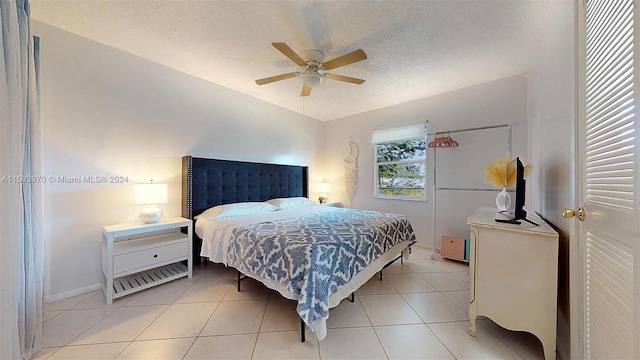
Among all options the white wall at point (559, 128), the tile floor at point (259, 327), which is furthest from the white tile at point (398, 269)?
the white wall at point (559, 128)

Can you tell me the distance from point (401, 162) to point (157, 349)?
3.72m

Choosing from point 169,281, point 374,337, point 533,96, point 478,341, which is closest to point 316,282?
point 374,337

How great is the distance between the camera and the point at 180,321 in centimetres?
169

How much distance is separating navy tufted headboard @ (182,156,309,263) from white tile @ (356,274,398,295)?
6.64 feet

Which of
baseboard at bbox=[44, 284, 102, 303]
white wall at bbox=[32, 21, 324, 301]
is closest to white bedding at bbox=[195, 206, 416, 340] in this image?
white wall at bbox=[32, 21, 324, 301]

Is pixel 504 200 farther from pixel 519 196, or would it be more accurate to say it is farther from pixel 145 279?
pixel 145 279

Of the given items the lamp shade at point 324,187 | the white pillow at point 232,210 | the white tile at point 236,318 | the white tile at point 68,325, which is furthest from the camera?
the lamp shade at point 324,187

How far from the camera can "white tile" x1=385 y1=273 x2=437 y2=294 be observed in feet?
7.28

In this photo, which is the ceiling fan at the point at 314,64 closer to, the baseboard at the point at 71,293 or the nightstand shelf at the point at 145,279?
the nightstand shelf at the point at 145,279

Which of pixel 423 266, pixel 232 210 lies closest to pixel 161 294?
pixel 232 210

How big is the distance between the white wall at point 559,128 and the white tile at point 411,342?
2.25ft

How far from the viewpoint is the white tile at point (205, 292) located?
2.01 meters

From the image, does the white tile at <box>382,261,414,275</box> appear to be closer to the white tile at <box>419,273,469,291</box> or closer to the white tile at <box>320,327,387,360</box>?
the white tile at <box>419,273,469,291</box>

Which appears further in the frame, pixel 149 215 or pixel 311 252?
pixel 149 215
